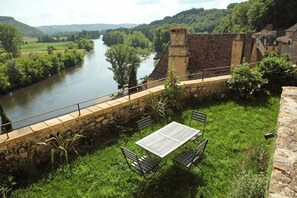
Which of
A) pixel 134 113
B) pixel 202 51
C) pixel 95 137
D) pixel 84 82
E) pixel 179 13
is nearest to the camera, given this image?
pixel 95 137

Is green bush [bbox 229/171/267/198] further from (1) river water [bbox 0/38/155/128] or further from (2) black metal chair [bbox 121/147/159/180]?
(1) river water [bbox 0/38/155/128]

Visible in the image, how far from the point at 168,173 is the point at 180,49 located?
10.1 meters

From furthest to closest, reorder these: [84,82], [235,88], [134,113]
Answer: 1. [84,82]
2. [235,88]
3. [134,113]

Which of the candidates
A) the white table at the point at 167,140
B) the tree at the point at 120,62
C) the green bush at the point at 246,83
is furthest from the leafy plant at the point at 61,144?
the tree at the point at 120,62

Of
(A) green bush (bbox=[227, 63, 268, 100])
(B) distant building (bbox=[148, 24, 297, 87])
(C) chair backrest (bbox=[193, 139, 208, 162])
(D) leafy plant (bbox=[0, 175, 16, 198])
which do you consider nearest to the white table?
(C) chair backrest (bbox=[193, 139, 208, 162])

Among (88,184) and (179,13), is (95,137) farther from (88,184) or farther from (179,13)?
(179,13)

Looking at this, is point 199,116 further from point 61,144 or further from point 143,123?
point 61,144

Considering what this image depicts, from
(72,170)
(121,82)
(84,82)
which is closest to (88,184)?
(72,170)

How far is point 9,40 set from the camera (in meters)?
61.0

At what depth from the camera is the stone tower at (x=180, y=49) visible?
13.5 meters

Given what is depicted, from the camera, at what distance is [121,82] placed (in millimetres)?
41750

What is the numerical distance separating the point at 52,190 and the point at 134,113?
3021mm

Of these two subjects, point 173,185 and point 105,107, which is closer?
point 173,185

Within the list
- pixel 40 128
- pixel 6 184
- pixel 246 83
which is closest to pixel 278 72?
pixel 246 83
